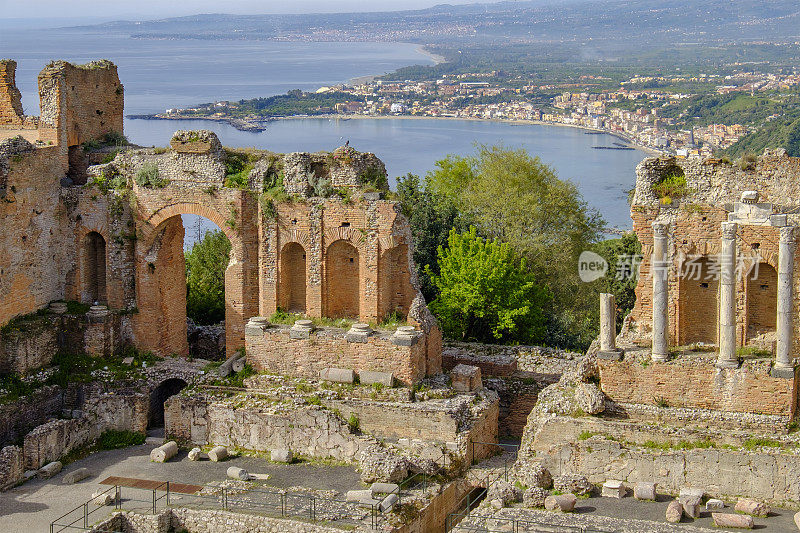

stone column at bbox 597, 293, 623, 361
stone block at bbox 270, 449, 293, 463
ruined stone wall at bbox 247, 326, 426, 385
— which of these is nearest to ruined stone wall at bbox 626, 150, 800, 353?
stone column at bbox 597, 293, 623, 361

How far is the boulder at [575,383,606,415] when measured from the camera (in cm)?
2352

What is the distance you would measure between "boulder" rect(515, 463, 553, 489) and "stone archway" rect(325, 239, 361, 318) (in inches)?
262

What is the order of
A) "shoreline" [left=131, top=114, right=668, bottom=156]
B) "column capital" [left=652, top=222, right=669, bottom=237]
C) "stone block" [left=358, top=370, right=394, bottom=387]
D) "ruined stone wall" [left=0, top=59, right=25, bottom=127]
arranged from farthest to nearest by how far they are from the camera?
"shoreline" [left=131, top=114, right=668, bottom=156] → "ruined stone wall" [left=0, top=59, right=25, bottom=127] → "stone block" [left=358, top=370, right=394, bottom=387] → "column capital" [left=652, top=222, right=669, bottom=237]

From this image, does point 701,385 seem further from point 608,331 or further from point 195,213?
point 195,213

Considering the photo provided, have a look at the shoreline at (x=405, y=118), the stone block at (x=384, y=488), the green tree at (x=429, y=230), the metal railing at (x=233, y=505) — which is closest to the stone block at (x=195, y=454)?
the metal railing at (x=233, y=505)

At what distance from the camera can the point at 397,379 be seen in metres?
25.3

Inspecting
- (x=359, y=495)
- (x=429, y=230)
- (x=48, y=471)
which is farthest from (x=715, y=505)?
(x=429, y=230)

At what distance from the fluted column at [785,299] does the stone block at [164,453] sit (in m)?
13.1

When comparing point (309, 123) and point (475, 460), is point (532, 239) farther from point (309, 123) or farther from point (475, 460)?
point (309, 123)

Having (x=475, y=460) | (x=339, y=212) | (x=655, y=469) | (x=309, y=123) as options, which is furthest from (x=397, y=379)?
(x=309, y=123)

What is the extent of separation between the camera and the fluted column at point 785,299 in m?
22.8

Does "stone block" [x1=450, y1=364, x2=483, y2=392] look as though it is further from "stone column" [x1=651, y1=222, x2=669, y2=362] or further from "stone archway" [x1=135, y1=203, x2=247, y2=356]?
"stone archway" [x1=135, y1=203, x2=247, y2=356]

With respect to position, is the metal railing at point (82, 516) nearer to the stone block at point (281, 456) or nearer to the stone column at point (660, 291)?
the stone block at point (281, 456)

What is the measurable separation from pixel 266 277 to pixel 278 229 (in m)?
1.23
